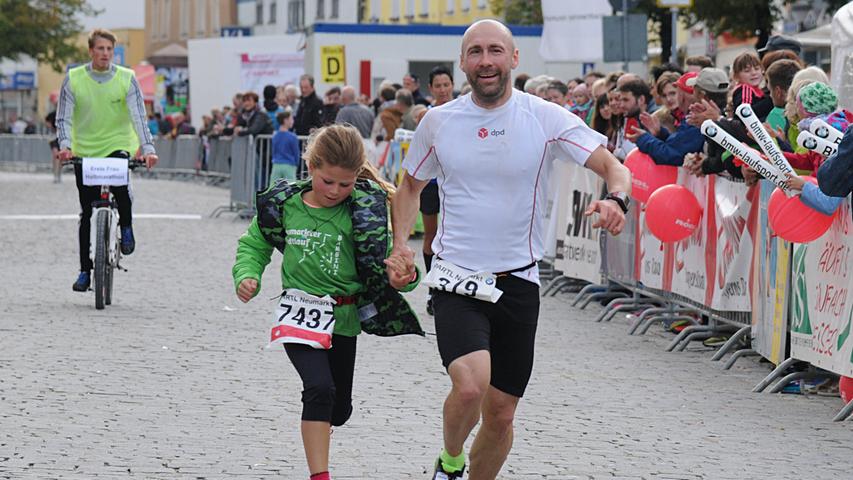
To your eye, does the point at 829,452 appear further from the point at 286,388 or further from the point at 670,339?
the point at 670,339

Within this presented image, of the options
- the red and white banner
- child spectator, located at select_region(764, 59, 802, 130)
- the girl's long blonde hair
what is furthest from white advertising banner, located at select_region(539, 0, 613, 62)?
the girl's long blonde hair

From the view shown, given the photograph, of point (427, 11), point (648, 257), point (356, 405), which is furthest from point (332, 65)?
point (427, 11)

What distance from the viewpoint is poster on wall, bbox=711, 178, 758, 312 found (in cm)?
1110

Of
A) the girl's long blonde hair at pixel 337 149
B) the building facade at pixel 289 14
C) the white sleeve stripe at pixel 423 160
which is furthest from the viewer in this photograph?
the building facade at pixel 289 14

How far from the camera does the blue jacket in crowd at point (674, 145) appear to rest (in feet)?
40.4

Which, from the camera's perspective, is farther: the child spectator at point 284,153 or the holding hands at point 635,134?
the child spectator at point 284,153

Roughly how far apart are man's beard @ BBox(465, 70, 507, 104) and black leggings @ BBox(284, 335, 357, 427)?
1.00 meters

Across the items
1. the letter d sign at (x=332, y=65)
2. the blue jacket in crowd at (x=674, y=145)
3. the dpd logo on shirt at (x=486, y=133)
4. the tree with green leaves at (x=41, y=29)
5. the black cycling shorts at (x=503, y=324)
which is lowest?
the black cycling shorts at (x=503, y=324)

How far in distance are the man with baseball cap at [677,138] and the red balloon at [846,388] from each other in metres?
3.19

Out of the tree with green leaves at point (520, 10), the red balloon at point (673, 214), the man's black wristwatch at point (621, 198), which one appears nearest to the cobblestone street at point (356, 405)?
the red balloon at point (673, 214)

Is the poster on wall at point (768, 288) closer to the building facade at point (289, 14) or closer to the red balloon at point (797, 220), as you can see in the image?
the red balloon at point (797, 220)

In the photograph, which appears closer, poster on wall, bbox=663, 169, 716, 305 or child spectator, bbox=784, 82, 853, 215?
child spectator, bbox=784, 82, 853, 215

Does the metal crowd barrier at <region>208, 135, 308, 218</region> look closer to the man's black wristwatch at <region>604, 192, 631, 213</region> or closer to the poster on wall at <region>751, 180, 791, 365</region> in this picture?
the poster on wall at <region>751, 180, 791, 365</region>

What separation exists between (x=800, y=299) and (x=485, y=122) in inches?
165
